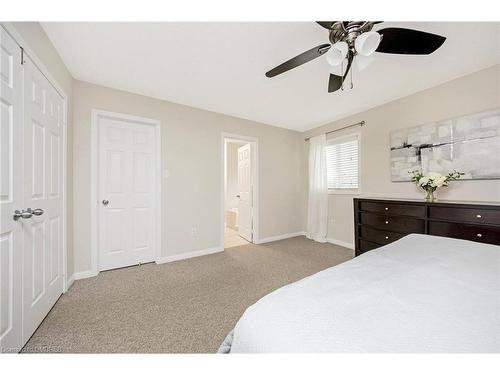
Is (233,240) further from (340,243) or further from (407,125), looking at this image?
(407,125)

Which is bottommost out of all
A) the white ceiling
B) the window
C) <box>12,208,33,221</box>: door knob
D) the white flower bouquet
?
<box>12,208,33,221</box>: door knob

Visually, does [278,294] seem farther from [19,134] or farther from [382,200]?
[382,200]

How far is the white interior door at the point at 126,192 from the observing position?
2.47 m

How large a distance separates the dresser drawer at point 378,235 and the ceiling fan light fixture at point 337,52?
6.98 ft

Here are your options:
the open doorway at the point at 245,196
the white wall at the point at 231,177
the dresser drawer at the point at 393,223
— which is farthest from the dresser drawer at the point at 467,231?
the white wall at the point at 231,177

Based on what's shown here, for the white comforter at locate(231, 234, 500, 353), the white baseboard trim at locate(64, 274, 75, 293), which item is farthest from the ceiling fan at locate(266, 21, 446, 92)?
the white baseboard trim at locate(64, 274, 75, 293)

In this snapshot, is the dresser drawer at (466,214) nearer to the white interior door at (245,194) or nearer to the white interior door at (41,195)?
the white interior door at (245,194)

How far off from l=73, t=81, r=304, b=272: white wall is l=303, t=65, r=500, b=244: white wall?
113 centimetres

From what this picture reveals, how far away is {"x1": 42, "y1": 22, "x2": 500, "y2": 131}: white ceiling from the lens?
155 centimetres

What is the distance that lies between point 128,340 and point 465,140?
12.1 feet

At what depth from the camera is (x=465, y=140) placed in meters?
2.15

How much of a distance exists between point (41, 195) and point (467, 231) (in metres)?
3.72

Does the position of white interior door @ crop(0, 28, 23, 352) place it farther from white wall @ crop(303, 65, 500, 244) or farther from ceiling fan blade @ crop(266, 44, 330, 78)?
white wall @ crop(303, 65, 500, 244)
